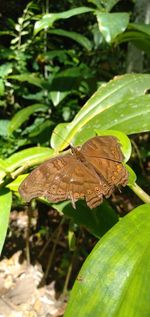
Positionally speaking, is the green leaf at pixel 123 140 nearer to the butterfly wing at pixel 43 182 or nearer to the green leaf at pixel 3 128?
the butterfly wing at pixel 43 182

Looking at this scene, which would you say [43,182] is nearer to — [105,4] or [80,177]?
[80,177]

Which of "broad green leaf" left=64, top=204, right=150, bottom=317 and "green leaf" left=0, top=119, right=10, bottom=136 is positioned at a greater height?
"broad green leaf" left=64, top=204, right=150, bottom=317

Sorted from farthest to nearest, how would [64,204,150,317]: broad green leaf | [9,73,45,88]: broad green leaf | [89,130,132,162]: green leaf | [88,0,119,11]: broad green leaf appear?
[9,73,45,88]: broad green leaf
[88,0,119,11]: broad green leaf
[89,130,132,162]: green leaf
[64,204,150,317]: broad green leaf

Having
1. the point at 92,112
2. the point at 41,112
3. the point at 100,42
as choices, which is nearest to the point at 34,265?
the point at 41,112

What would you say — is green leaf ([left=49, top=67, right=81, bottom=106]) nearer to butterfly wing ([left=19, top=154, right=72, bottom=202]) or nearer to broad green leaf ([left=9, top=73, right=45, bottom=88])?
broad green leaf ([left=9, top=73, right=45, bottom=88])

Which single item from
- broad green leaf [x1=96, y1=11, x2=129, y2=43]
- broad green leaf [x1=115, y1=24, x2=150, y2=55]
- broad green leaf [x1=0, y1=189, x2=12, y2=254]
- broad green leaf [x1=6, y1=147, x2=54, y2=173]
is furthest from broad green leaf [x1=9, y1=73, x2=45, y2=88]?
broad green leaf [x1=0, y1=189, x2=12, y2=254]

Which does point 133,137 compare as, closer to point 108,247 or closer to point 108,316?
point 108,247

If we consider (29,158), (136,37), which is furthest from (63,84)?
(29,158)
